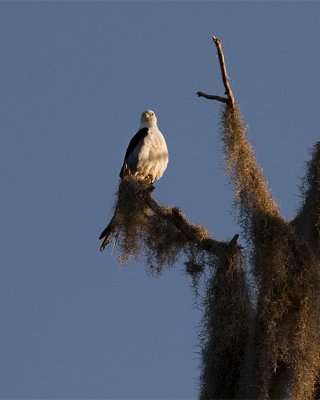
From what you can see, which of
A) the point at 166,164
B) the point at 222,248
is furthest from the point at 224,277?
the point at 166,164

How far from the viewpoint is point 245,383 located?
6234mm

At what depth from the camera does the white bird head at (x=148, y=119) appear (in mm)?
11062

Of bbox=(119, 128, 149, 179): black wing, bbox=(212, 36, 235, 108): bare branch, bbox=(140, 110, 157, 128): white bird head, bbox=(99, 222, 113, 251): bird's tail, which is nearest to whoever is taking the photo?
bbox=(212, 36, 235, 108): bare branch

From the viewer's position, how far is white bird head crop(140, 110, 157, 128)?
36.3 feet

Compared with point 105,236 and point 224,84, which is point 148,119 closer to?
point 105,236

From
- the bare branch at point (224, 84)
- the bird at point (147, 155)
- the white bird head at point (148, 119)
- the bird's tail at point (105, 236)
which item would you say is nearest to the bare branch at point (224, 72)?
the bare branch at point (224, 84)

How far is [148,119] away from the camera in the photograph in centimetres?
1112

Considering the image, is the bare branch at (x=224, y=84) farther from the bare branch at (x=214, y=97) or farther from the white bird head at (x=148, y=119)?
the white bird head at (x=148, y=119)

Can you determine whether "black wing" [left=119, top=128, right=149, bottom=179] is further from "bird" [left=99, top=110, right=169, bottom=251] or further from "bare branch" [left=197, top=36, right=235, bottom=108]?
"bare branch" [left=197, top=36, right=235, bottom=108]

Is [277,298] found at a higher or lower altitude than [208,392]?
higher

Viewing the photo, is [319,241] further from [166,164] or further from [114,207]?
[166,164]

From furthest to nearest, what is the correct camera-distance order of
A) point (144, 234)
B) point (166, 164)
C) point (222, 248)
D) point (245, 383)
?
point (166, 164), point (144, 234), point (222, 248), point (245, 383)

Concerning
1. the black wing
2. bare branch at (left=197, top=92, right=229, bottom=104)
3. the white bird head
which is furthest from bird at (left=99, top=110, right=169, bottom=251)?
bare branch at (left=197, top=92, right=229, bottom=104)

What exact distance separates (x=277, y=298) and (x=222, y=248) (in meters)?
0.58
